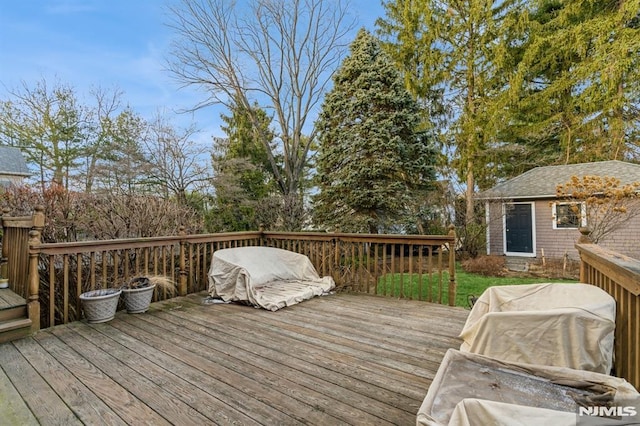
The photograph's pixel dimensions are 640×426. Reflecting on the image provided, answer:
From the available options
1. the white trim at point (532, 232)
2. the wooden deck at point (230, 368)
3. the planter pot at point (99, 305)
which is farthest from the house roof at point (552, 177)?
the planter pot at point (99, 305)

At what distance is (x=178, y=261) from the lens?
480 centimetres

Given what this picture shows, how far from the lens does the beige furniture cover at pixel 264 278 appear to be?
3.92 meters

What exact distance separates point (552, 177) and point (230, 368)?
10877 mm

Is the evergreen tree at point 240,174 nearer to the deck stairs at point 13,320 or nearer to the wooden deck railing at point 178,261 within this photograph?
the wooden deck railing at point 178,261

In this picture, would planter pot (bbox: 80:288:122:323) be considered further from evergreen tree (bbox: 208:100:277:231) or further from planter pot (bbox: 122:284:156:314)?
evergreen tree (bbox: 208:100:277:231)

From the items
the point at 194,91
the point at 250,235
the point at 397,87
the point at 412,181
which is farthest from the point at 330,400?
the point at 194,91

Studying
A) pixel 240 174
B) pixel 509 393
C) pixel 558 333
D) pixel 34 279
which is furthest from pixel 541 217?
pixel 34 279

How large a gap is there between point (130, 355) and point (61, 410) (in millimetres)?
724

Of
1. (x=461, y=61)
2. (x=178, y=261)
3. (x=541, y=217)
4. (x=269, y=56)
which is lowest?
(x=178, y=261)

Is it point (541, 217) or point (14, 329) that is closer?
point (14, 329)

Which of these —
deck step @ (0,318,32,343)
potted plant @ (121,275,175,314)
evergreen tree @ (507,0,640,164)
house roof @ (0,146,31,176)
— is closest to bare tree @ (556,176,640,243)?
evergreen tree @ (507,0,640,164)

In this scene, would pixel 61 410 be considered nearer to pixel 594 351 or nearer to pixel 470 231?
pixel 594 351

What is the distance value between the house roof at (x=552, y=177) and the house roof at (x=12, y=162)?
14.9 metres

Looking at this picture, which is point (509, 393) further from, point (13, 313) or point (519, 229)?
point (519, 229)
